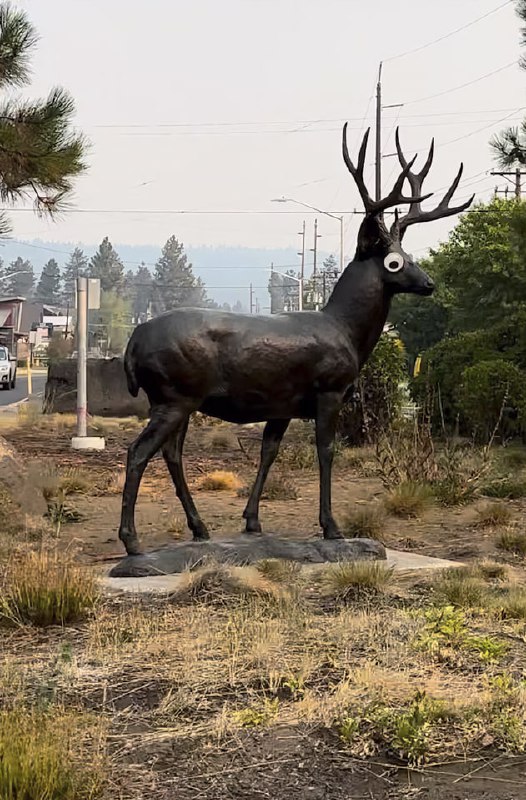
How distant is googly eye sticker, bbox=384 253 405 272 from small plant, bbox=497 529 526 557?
279 centimetres

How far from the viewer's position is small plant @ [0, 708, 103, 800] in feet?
11.6

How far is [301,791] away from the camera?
152 inches

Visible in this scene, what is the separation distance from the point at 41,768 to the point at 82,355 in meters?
14.5

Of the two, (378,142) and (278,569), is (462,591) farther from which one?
(378,142)

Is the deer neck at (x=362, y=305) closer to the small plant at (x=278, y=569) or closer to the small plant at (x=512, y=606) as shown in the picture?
the small plant at (x=278, y=569)

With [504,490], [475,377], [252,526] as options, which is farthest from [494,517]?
[475,377]

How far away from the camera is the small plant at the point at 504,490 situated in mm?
12453

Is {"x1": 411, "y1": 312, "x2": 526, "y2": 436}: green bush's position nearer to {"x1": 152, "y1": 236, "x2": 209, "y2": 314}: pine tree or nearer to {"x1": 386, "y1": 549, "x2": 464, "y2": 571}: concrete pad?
{"x1": 386, "y1": 549, "x2": 464, "y2": 571}: concrete pad

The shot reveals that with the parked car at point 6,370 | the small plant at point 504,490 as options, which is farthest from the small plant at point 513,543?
the parked car at point 6,370

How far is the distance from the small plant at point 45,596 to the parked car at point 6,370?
36.2m

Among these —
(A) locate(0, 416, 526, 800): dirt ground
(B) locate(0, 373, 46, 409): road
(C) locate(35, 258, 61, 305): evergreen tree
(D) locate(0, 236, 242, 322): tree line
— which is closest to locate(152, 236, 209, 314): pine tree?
(D) locate(0, 236, 242, 322): tree line

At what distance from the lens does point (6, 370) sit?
138 ft

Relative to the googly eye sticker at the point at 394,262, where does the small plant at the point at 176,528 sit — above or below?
below

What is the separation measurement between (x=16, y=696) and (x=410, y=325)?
43509 mm
